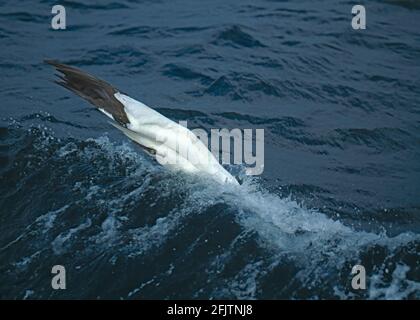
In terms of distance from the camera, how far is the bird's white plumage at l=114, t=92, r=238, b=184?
539 cm

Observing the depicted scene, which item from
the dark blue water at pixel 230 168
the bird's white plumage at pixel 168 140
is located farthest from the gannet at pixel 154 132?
the dark blue water at pixel 230 168

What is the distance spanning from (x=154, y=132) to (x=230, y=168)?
1351 mm

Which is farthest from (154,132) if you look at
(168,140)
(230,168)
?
(230,168)

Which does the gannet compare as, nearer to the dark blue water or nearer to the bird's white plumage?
the bird's white plumage

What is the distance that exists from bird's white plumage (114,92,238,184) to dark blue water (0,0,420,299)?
0.19 metres

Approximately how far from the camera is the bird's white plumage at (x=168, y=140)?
17.7 feet

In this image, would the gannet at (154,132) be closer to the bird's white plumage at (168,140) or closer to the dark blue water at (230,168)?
the bird's white plumage at (168,140)

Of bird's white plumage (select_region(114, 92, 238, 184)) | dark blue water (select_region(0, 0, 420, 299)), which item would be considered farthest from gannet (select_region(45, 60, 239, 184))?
dark blue water (select_region(0, 0, 420, 299))

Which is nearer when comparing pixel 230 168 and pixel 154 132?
pixel 154 132

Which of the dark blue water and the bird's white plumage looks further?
the bird's white plumage

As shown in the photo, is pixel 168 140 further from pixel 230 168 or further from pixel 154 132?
pixel 230 168

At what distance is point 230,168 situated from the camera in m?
6.51
